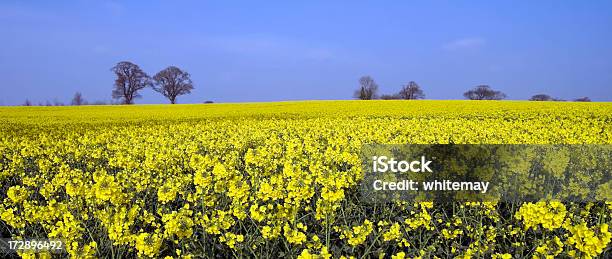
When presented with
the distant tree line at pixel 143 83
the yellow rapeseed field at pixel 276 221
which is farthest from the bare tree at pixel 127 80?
the yellow rapeseed field at pixel 276 221

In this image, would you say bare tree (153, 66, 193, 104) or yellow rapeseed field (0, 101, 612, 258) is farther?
bare tree (153, 66, 193, 104)

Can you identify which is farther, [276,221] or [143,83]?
[143,83]

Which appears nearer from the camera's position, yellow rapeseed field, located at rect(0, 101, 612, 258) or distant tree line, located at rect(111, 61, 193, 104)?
yellow rapeseed field, located at rect(0, 101, 612, 258)

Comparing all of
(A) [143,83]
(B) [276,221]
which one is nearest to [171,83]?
(A) [143,83]

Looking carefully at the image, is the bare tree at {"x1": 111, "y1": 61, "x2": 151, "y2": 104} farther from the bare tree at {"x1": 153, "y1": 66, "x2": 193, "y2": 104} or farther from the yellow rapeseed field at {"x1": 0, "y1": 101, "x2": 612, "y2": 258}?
the yellow rapeseed field at {"x1": 0, "y1": 101, "x2": 612, "y2": 258}

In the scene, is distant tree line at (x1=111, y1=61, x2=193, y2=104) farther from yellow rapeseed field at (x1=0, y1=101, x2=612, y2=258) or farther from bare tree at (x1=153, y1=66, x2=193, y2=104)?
yellow rapeseed field at (x1=0, y1=101, x2=612, y2=258)

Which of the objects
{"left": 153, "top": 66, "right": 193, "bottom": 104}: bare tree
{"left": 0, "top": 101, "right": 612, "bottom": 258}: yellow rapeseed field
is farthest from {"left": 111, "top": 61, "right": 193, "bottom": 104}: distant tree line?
{"left": 0, "top": 101, "right": 612, "bottom": 258}: yellow rapeseed field

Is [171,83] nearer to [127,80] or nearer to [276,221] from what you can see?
[127,80]

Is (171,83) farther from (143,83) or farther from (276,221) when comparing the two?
(276,221)

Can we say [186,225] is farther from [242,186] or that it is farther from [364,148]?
[364,148]

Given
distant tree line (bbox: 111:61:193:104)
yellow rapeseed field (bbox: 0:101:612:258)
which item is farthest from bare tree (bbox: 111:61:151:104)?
yellow rapeseed field (bbox: 0:101:612:258)

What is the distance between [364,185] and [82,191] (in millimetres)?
4431

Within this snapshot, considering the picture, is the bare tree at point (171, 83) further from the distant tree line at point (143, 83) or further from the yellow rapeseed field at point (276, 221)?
the yellow rapeseed field at point (276, 221)

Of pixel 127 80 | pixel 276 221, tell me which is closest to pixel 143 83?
pixel 127 80
